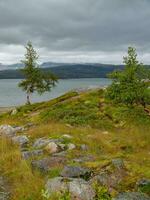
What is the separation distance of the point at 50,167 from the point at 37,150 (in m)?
3.14

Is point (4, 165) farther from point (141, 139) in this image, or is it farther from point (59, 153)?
point (141, 139)

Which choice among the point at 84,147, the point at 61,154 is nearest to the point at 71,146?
the point at 84,147

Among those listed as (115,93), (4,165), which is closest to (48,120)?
(115,93)

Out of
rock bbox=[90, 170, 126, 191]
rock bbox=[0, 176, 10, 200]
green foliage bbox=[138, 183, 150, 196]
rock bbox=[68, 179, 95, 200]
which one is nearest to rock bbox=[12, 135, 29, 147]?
rock bbox=[0, 176, 10, 200]

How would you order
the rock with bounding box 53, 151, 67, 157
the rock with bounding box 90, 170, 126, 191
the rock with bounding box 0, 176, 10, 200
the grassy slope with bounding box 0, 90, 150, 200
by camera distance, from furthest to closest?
the rock with bounding box 53, 151, 67, 157 < the grassy slope with bounding box 0, 90, 150, 200 < the rock with bounding box 90, 170, 126, 191 < the rock with bounding box 0, 176, 10, 200

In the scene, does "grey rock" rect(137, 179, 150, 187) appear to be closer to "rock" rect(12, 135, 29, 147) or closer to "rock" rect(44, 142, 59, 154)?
"rock" rect(44, 142, 59, 154)

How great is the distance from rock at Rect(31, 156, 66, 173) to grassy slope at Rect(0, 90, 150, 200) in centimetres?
57

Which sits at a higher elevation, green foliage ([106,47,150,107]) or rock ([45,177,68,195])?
green foliage ([106,47,150,107])

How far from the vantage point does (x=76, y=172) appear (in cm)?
1451

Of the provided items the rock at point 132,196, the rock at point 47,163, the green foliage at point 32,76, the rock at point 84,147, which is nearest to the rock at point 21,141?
the rock at point 84,147

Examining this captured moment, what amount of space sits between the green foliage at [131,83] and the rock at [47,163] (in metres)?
11.0

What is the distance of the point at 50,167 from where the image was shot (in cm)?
1565

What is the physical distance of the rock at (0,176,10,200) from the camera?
42.3ft

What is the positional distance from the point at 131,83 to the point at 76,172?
1345 centimetres
